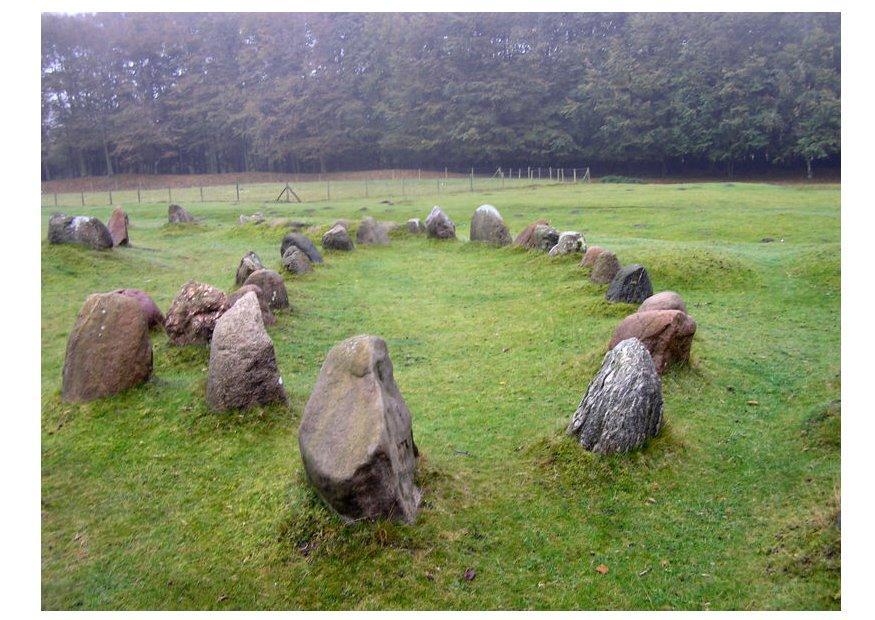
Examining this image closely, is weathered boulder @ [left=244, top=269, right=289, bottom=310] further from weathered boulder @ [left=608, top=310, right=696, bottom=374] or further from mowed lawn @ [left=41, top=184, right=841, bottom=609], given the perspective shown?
weathered boulder @ [left=608, top=310, right=696, bottom=374]

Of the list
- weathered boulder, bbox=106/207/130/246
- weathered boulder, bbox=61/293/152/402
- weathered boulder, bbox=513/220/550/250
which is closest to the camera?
weathered boulder, bbox=61/293/152/402

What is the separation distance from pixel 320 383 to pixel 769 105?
5184 cm

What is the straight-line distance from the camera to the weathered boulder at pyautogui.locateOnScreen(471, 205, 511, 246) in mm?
22594

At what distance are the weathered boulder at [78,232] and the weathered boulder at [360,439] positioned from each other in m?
16.2

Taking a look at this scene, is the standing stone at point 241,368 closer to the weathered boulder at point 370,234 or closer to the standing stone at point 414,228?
the weathered boulder at point 370,234

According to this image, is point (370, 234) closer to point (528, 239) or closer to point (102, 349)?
point (528, 239)

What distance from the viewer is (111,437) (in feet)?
27.5

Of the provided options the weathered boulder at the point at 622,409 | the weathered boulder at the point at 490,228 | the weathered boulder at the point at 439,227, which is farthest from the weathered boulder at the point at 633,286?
the weathered boulder at the point at 439,227

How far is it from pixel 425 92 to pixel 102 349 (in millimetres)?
56640

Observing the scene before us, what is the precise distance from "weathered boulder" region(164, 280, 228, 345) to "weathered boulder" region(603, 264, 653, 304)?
755cm

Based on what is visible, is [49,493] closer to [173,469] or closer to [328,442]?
[173,469]

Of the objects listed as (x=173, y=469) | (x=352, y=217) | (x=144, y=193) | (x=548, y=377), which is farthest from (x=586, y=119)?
(x=173, y=469)

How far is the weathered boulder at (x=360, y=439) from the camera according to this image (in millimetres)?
5910

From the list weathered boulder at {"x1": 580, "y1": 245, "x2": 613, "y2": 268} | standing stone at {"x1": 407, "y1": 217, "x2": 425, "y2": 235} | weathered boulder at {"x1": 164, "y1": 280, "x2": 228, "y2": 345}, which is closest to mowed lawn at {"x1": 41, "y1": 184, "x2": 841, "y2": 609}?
weathered boulder at {"x1": 164, "y1": 280, "x2": 228, "y2": 345}
